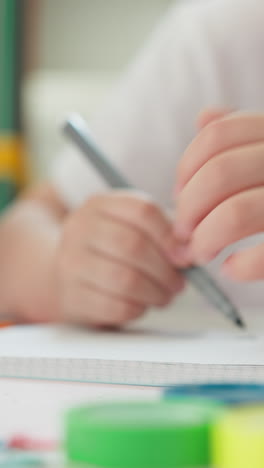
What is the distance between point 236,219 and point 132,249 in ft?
0.47

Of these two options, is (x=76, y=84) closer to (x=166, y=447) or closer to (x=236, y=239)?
(x=236, y=239)

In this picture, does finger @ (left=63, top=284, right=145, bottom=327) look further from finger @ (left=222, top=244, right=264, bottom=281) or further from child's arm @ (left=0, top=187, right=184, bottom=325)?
finger @ (left=222, top=244, right=264, bottom=281)

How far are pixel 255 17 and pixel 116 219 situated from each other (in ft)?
0.94

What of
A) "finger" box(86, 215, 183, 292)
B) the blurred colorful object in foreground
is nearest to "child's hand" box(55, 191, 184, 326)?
"finger" box(86, 215, 183, 292)

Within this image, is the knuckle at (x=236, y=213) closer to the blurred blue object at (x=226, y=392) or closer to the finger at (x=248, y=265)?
the finger at (x=248, y=265)

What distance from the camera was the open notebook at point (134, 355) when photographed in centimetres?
31

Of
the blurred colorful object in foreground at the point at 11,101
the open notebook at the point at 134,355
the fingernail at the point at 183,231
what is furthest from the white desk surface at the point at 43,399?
the blurred colorful object in foreground at the point at 11,101

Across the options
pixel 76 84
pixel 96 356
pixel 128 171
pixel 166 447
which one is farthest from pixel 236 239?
pixel 76 84

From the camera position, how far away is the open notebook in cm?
31

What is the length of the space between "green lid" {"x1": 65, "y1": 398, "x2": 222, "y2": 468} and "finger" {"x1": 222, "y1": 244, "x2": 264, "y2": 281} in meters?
0.18

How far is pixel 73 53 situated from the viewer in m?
1.85

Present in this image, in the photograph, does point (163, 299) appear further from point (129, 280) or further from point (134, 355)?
point (134, 355)

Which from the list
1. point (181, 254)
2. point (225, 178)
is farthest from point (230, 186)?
point (181, 254)

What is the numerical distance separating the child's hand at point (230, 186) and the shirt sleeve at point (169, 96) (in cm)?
30
